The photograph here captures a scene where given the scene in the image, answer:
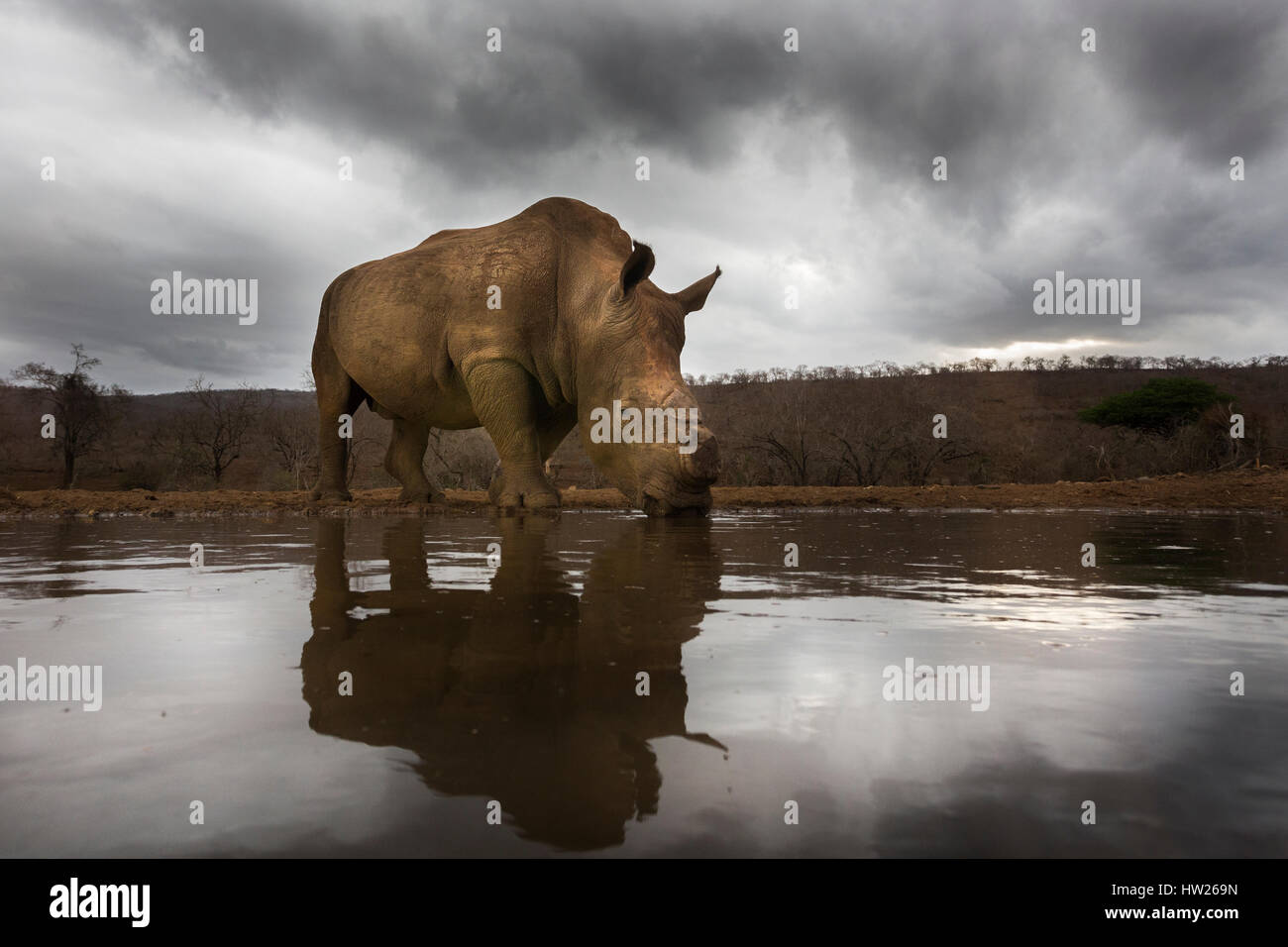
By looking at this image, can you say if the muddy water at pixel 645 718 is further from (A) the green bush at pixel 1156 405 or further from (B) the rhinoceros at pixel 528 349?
(A) the green bush at pixel 1156 405

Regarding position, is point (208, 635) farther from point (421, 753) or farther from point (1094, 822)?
point (1094, 822)

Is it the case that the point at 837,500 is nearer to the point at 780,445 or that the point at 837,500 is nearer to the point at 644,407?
the point at 644,407

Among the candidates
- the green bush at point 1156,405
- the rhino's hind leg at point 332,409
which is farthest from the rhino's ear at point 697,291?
the green bush at point 1156,405

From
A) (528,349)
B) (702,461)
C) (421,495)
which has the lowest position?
(421,495)

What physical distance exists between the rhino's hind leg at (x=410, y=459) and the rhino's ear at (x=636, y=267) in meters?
4.35

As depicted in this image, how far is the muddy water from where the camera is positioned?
1.19 m

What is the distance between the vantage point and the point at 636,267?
7945 millimetres

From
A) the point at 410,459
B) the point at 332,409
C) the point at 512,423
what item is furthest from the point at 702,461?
the point at 332,409

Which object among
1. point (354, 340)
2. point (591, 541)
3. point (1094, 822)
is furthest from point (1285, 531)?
point (354, 340)

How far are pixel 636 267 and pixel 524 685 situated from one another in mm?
6531

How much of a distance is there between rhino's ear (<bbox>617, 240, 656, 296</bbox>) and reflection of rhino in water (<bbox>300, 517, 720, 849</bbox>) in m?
4.72

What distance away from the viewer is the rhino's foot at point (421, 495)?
36.0 ft

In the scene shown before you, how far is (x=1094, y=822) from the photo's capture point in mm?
1206

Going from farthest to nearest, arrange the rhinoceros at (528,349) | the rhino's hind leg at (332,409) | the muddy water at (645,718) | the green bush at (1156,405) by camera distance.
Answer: the green bush at (1156,405) → the rhino's hind leg at (332,409) → the rhinoceros at (528,349) → the muddy water at (645,718)
